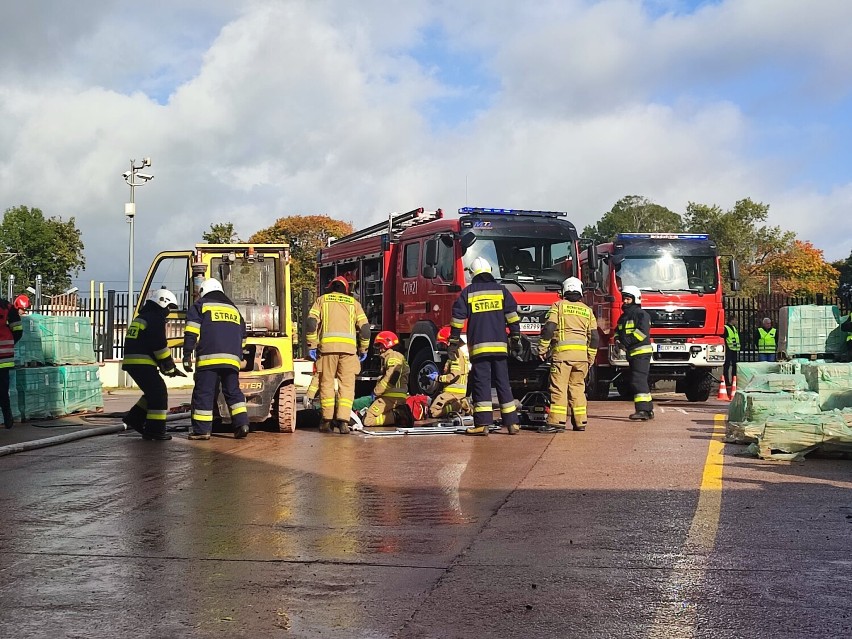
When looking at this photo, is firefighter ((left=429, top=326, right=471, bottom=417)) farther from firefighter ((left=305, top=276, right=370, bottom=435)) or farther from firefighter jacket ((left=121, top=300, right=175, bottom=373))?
firefighter jacket ((left=121, top=300, right=175, bottom=373))

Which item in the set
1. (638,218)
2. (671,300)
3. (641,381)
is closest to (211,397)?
(641,381)

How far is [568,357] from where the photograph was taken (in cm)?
1191

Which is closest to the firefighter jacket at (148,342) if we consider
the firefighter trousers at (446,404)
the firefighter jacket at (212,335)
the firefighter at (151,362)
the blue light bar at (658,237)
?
the firefighter at (151,362)

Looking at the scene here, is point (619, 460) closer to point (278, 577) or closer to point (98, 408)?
point (278, 577)

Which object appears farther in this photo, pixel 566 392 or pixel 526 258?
pixel 526 258

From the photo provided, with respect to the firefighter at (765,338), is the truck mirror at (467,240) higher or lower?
higher

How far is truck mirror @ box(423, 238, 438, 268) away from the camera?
587 inches

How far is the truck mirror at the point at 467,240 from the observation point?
14484 mm

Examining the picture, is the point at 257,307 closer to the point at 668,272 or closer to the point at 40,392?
the point at 40,392

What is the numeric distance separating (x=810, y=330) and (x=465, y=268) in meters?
5.92

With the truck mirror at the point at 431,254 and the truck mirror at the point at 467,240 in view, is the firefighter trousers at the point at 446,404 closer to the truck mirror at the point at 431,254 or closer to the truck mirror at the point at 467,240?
the truck mirror at the point at 467,240

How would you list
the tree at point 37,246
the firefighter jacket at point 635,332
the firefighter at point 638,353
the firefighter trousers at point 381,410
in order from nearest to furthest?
the firefighter trousers at point 381,410
the firefighter at point 638,353
the firefighter jacket at point 635,332
the tree at point 37,246

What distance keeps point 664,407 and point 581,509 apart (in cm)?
1011

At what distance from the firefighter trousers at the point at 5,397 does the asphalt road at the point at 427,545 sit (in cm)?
280
